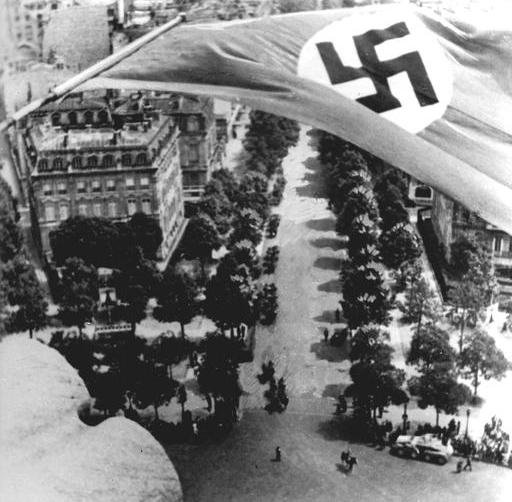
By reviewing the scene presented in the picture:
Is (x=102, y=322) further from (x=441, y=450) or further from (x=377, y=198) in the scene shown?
(x=377, y=198)

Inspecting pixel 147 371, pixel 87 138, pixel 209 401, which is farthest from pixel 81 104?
pixel 209 401

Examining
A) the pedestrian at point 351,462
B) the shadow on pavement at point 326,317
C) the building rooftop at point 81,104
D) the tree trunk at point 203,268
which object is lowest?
the shadow on pavement at point 326,317

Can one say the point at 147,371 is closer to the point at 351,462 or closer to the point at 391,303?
the point at 351,462

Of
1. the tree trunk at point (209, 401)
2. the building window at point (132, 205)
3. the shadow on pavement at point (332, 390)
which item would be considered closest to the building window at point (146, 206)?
the building window at point (132, 205)

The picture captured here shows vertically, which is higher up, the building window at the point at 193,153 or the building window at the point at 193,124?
the building window at the point at 193,124

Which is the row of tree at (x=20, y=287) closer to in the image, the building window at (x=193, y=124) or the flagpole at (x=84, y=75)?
the flagpole at (x=84, y=75)

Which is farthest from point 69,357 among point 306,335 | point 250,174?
point 250,174

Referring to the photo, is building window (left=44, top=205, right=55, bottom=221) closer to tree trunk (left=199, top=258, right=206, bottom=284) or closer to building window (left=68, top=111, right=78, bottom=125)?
building window (left=68, top=111, right=78, bottom=125)

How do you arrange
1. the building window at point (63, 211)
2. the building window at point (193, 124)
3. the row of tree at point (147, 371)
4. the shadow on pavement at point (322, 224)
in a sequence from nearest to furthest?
the row of tree at point (147, 371)
the building window at point (63, 211)
the building window at point (193, 124)
the shadow on pavement at point (322, 224)
